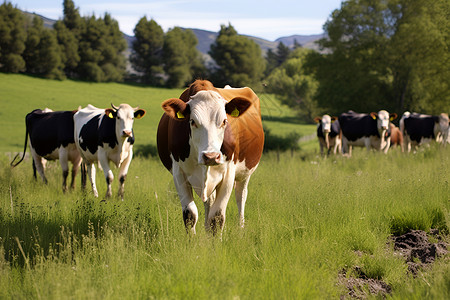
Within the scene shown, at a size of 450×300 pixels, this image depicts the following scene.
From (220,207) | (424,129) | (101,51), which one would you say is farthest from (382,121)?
(101,51)

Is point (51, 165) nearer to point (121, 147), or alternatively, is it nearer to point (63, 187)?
point (63, 187)

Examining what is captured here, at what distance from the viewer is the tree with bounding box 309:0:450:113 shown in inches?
1094

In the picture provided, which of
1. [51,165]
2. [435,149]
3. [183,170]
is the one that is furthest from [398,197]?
[51,165]

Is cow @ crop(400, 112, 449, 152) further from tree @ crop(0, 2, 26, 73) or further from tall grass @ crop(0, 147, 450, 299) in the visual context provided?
tree @ crop(0, 2, 26, 73)

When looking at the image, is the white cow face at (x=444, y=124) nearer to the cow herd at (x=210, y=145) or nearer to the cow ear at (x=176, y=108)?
the cow herd at (x=210, y=145)

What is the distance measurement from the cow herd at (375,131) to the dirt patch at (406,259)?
1215 cm

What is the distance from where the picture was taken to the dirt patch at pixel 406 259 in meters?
4.40

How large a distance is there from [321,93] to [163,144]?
2835cm

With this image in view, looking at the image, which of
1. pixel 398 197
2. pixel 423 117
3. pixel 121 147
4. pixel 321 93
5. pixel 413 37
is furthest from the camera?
pixel 321 93

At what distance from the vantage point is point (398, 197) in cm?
721

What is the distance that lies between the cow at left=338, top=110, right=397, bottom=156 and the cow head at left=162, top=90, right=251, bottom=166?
1472 centimetres

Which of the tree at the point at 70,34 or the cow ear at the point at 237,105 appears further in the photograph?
the tree at the point at 70,34

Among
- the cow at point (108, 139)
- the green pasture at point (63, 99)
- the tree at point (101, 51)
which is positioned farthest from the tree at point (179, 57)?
the cow at point (108, 139)

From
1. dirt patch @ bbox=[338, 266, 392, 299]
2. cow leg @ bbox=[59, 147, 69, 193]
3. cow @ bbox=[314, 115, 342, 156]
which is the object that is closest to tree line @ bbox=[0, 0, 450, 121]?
cow @ bbox=[314, 115, 342, 156]
